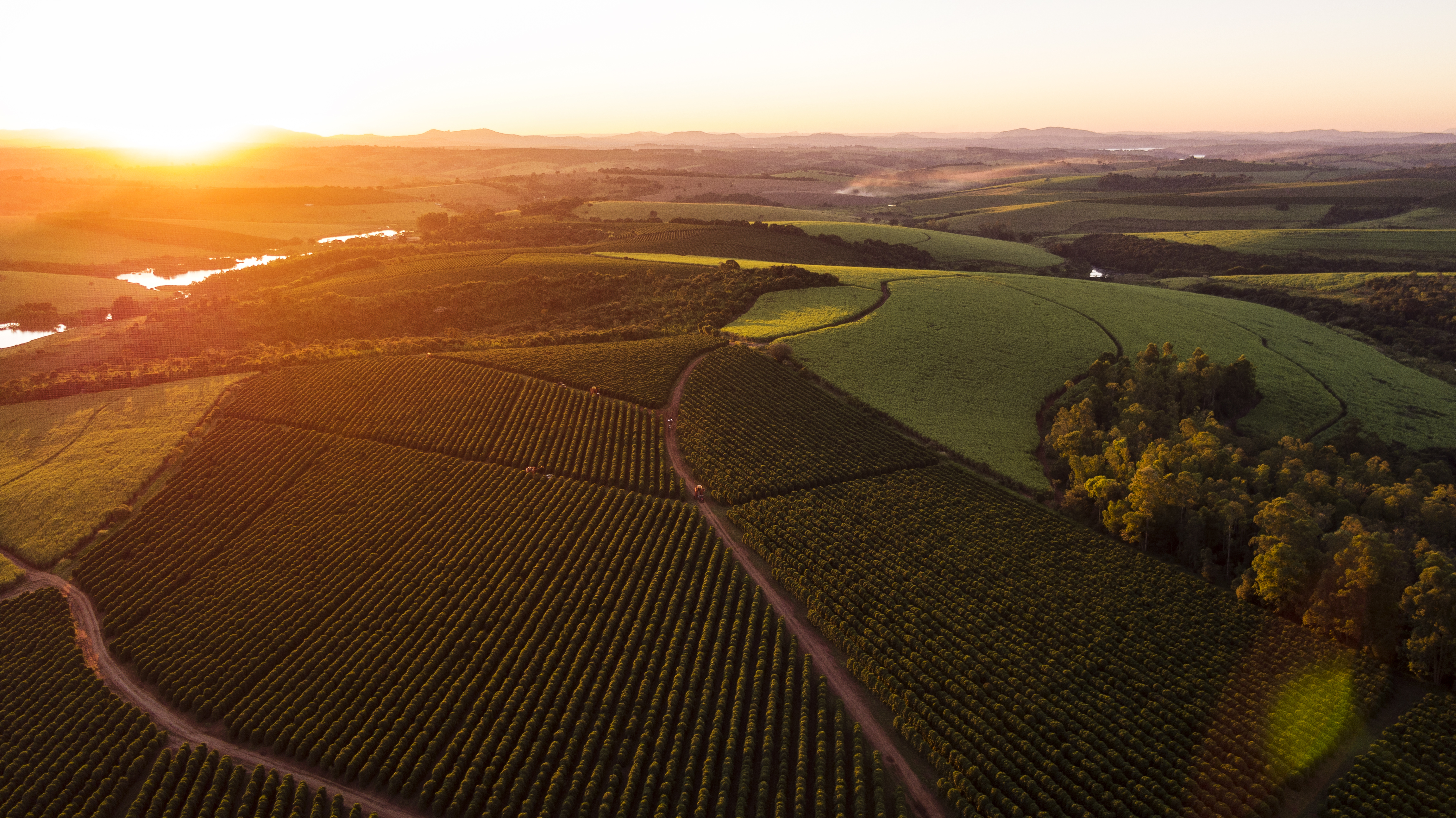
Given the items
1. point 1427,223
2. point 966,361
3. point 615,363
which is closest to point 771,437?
point 615,363

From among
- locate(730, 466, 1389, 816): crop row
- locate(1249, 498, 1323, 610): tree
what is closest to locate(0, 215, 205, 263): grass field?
locate(730, 466, 1389, 816): crop row

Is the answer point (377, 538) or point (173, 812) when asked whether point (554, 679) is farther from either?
point (377, 538)

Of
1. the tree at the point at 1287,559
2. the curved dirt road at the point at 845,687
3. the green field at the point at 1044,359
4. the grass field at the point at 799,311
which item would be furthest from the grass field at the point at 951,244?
the curved dirt road at the point at 845,687

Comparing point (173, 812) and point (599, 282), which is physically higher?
point (599, 282)

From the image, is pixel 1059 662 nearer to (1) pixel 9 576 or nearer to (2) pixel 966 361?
(2) pixel 966 361

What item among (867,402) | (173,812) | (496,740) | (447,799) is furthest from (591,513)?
(867,402)

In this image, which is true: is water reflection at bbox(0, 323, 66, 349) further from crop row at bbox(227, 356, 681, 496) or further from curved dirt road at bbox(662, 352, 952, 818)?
curved dirt road at bbox(662, 352, 952, 818)

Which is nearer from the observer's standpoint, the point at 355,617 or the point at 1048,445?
the point at 355,617
